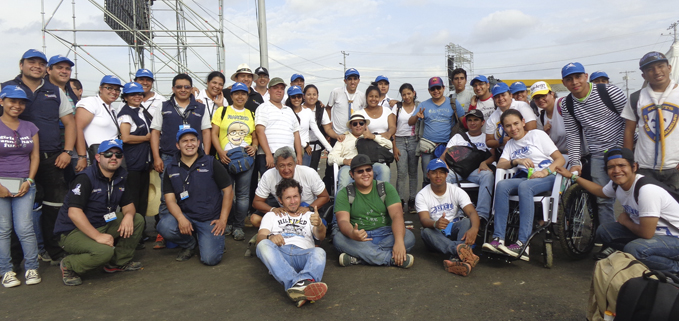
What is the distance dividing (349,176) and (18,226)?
3.65 meters

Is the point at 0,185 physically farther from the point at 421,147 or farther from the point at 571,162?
the point at 571,162

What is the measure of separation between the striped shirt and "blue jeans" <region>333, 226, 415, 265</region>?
228 cm

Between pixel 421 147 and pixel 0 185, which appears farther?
pixel 421 147

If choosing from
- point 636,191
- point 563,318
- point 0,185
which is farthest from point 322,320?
point 0,185

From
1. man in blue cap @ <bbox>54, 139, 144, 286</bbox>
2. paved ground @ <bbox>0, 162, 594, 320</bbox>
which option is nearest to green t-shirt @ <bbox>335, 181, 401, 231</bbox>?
paved ground @ <bbox>0, 162, 594, 320</bbox>

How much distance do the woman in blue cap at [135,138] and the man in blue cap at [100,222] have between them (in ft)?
2.18

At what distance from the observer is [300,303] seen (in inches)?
137

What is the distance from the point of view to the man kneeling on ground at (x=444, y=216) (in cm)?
441

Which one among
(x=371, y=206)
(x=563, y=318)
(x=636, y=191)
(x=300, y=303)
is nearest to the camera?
(x=563, y=318)

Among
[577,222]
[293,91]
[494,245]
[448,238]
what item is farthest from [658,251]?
[293,91]

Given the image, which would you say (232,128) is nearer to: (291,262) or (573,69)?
(291,262)

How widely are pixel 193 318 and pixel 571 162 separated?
14.3 ft

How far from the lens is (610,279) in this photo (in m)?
2.68

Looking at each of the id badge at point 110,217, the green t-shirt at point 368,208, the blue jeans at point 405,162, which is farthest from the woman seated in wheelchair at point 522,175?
the id badge at point 110,217
